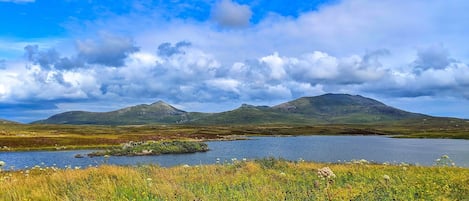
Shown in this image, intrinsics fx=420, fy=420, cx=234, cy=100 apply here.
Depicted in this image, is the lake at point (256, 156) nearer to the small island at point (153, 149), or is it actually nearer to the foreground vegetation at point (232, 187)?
the small island at point (153, 149)

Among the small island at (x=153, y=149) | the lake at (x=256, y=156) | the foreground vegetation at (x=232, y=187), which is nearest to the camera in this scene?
the foreground vegetation at (x=232, y=187)

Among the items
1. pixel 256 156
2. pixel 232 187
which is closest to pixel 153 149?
pixel 256 156

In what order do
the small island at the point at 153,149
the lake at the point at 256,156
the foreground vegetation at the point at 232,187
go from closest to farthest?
1. the foreground vegetation at the point at 232,187
2. the lake at the point at 256,156
3. the small island at the point at 153,149

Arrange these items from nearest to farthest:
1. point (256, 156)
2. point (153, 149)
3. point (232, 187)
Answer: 1. point (232, 187)
2. point (256, 156)
3. point (153, 149)

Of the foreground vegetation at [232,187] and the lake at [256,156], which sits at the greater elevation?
the foreground vegetation at [232,187]

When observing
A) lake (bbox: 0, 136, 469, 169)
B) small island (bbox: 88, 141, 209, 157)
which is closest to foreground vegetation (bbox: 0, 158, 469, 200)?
lake (bbox: 0, 136, 469, 169)

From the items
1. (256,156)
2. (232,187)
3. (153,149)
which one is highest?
(232,187)

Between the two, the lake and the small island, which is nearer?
the lake

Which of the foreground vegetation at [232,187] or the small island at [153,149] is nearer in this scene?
the foreground vegetation at [232,187]

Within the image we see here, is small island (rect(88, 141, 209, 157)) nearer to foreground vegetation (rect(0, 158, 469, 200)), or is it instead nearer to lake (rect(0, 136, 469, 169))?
lake (rect(0, 136, 469, 169))

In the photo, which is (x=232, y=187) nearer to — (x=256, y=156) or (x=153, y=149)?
(x=256, y=156)

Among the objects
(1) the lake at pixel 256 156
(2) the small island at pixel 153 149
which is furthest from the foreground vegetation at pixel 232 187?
(2) the small island at pixel 153 149

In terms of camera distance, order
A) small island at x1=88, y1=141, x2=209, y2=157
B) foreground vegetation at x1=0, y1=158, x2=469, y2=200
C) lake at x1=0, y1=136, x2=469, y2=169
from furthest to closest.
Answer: small island at x1=88, y1=141, x2=209, y2=157 → lake at x1=0, y1=136, x2=469, y2=169 → foreground vegetation at x1=0, y1=158, x2=469, y2=200

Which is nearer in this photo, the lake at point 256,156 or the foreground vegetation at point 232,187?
the foreground vegetation at point 232,187
